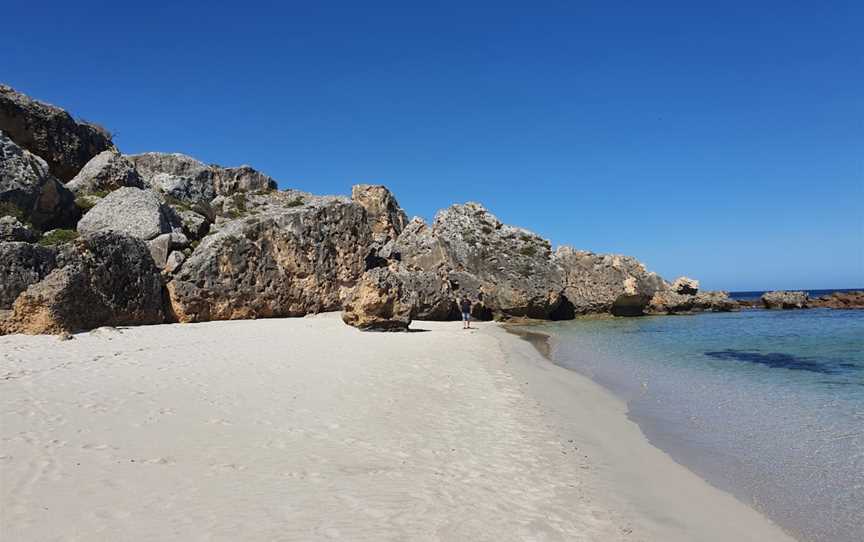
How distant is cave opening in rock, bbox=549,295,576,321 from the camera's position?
3397cm

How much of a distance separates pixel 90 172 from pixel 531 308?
2421 centimetres

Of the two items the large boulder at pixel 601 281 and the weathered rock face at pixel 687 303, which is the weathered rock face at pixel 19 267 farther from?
the weathered rock face at pixel 687 303

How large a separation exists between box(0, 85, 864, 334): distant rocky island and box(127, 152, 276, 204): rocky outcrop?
0.54ft

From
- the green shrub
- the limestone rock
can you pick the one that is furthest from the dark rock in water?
the green shrub

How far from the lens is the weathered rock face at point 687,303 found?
4075cm

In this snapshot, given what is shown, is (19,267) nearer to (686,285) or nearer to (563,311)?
(563,311)

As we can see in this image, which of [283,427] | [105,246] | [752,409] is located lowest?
[752,409]

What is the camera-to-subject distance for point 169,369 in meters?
8.66

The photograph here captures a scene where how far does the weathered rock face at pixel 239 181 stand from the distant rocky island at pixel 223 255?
28 cm

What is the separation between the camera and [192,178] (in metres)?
34.0

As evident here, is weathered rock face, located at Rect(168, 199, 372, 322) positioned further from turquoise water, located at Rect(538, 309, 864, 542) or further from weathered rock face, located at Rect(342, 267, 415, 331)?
turquoise water, located at Rect(538, 309, 864, 542)

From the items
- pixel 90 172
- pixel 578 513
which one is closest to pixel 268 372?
Answer: pixel 578 513

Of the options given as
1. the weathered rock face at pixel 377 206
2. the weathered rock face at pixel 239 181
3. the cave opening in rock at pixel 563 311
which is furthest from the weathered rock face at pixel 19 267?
the cave opening in rock at pixel 563 311

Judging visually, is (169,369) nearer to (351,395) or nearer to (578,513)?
(351,395)
